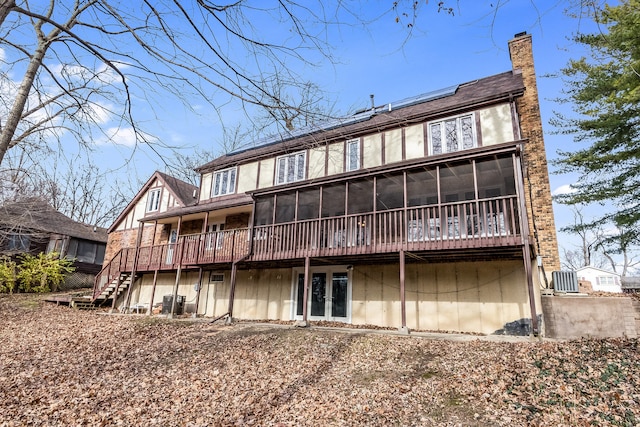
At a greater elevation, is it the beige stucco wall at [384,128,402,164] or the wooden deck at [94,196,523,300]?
the beige stucco wall at [384,128,402,164]

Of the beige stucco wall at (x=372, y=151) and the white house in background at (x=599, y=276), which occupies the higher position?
the beige stucco wall at (x=372, y=151)

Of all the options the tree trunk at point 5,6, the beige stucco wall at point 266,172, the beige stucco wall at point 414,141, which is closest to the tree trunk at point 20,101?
the tree trunk at point 5,6

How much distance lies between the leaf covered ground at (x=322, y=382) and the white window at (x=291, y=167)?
8.33m

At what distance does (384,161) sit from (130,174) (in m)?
10.9

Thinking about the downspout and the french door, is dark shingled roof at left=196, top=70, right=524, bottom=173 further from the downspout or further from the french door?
the french door

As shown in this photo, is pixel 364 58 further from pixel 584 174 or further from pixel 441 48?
pixel 584 174

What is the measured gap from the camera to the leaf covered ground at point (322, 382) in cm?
522

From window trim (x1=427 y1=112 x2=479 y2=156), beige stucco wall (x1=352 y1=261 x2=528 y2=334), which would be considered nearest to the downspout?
beige stucco wall (x1=352 y1=261 x2=528 y2=334)

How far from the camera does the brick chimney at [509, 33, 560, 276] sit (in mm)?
12117

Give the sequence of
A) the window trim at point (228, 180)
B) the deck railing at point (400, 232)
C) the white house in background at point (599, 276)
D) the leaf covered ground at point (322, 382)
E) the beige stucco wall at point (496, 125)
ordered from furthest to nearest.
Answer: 1. the white house in background at point (599, 276)
2. the window trim at point (228, 180)
3. the beige stucco wall at point (496, 125)
4. the deck railing at point (400, 232)
5. the leaf covered ground at point (322, 382)

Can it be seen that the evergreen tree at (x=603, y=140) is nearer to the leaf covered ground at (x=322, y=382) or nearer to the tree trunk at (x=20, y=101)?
the leaf covered ground at (x=322, y=382)

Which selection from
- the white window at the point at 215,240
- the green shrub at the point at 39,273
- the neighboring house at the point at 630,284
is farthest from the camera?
the green shrub at the point at 39,273

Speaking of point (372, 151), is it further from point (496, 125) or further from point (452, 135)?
point (496, 125)

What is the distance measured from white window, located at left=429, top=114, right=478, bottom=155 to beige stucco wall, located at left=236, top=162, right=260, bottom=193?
29.2ft
